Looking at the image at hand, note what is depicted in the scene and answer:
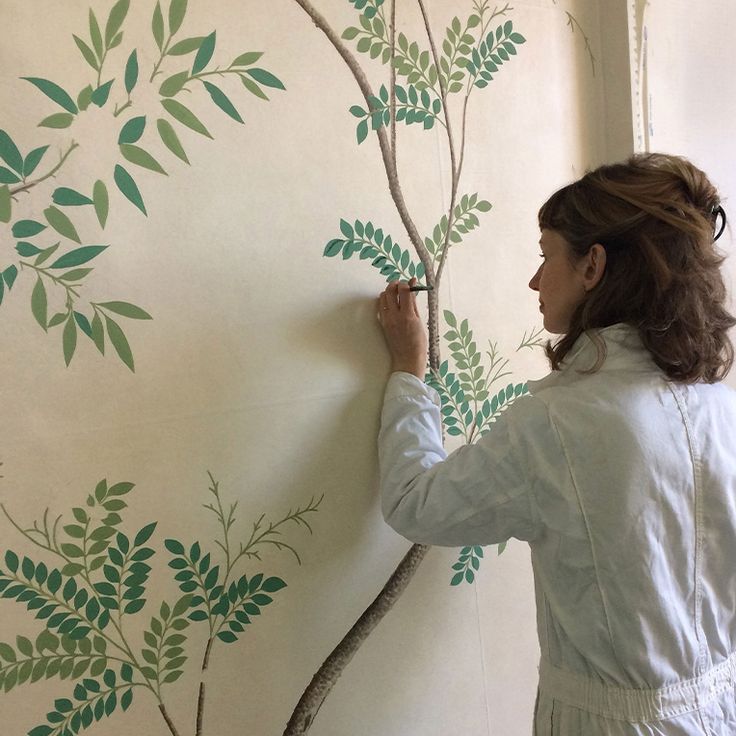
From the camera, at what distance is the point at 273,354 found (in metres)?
0.90

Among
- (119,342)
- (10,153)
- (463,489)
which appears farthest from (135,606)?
(10,153)

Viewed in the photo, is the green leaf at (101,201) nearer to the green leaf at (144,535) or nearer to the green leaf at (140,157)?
the green leaf at (140,157)

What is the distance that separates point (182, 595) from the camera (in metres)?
0.84

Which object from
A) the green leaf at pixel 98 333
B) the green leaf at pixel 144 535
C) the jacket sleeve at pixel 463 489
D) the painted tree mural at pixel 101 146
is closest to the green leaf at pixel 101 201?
the painted tree mural at pixel 101 146

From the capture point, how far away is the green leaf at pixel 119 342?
786 millimetres

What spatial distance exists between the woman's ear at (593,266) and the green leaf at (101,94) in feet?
1.92

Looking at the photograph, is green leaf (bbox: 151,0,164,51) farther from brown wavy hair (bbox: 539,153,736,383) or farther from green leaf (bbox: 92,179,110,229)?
brown wavy hair (bbox: 539,153,736,383)

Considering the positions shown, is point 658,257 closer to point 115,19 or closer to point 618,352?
point 618,352

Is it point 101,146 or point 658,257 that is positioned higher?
point 101,146

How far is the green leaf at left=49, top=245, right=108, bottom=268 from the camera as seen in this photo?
0.75 metres

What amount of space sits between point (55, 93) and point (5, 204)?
0.42ft

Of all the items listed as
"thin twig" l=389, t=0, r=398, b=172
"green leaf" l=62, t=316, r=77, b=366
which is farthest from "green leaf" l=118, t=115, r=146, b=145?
"thin twig" l=389, t=0, r=398, b=172

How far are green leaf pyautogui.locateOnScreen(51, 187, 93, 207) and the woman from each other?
0.50 m

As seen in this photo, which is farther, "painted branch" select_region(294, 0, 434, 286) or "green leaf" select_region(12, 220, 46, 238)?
"painted branch" select_region(294, 0, 434, 286)
